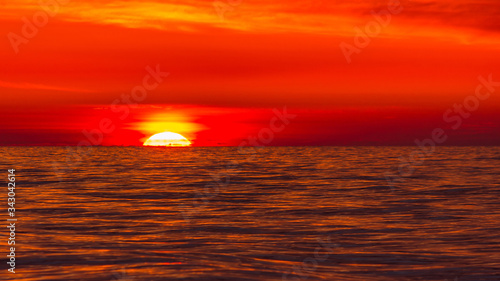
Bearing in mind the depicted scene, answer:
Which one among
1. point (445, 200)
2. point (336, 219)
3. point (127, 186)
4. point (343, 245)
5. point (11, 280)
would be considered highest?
point (127, 186)

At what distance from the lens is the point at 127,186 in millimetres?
38000

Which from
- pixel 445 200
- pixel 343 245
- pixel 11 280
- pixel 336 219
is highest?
pixel 445 200

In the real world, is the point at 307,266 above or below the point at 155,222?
below

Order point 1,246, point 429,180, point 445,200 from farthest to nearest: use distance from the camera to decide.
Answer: point 429,180, point 445,200, point 1,246

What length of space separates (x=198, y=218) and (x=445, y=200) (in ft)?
41.4

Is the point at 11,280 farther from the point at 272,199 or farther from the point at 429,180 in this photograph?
the point at 429,180

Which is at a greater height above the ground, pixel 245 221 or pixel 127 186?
pixel 127 186

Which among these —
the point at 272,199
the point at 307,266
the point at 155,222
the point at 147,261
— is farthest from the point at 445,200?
the point at 147,261

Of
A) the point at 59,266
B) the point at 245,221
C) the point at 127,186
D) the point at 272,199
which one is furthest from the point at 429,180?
the point at 59,266

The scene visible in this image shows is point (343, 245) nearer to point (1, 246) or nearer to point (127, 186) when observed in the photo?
point (1, 246)

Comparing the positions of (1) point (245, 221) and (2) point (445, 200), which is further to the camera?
(2) point (445, 200)

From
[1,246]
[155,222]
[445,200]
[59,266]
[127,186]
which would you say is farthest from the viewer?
[127,186]

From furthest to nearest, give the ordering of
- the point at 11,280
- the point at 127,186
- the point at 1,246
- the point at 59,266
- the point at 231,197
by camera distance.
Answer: the point at 127,186 → the point at 231,197 → the point at 1,246 → the point at 59,266 → the point at 11,280

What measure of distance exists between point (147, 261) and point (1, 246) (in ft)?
14.6
